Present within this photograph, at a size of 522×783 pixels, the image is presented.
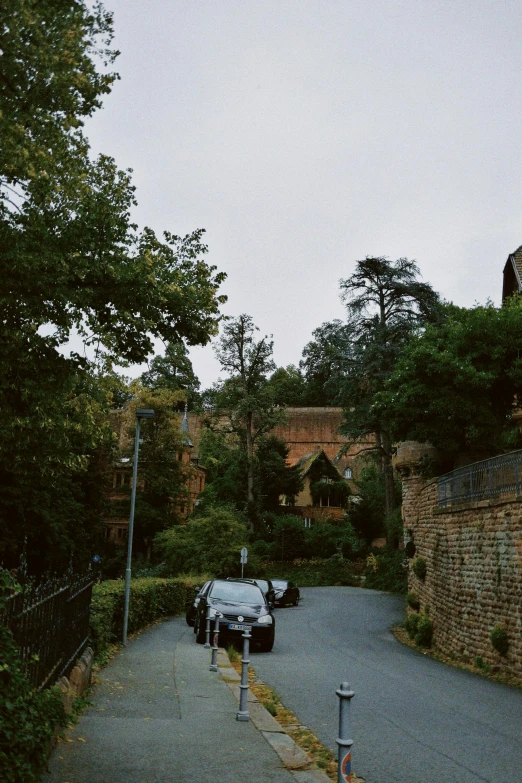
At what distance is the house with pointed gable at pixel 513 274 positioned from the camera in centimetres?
3097

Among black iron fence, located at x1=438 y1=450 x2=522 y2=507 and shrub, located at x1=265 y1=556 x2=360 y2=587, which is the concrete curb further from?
shrub, located at x1=265 y1=556 x2=360 y2=587

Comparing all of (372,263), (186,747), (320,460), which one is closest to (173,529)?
(372,263)

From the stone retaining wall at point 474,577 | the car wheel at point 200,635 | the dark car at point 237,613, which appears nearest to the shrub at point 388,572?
the stone retaining wall at point 474,577

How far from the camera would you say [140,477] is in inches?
2143

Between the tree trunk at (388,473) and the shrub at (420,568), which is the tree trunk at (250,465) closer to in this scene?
the tree trunk at (388,473)

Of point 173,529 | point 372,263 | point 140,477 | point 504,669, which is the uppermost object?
point 372,263

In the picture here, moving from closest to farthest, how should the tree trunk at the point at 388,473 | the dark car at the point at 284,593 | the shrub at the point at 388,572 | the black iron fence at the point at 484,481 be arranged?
the black iron fence at the point at 484,481 → the dark car at the point at 284,593 → the shrub at the point at 388,572 → the tree trunk at the point at 388,473

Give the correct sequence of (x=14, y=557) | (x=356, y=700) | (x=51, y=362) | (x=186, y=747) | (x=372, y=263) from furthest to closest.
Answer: (x=372, y=263), (x=14, y=557), (x=51, y=362), (x=356, y=700), (x=186, y=747)

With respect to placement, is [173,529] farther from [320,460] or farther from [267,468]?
[320,460]

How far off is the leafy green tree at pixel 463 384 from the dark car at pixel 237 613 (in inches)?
388

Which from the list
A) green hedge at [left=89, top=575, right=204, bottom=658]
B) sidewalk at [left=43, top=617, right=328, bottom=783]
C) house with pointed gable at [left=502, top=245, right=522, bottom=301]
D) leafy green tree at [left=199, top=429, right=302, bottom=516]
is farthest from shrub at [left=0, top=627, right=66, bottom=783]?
leafy green tree at [left=199, top=429, right=302, bottom=516]

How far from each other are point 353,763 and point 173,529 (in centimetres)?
3980

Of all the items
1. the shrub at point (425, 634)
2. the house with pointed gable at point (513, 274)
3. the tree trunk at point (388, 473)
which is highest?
the house with pointed gable at point (513, 274)

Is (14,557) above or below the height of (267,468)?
below
